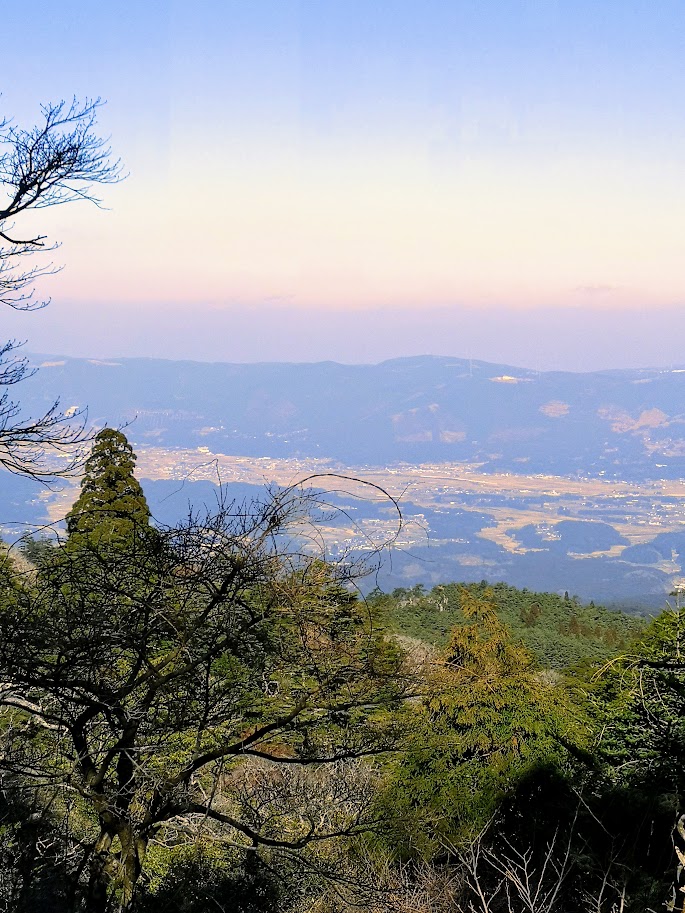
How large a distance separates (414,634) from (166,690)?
77.0ft

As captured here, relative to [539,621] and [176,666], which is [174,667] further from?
[539,621]

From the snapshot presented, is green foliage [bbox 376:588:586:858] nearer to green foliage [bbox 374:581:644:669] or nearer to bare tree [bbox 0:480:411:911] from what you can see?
bare tree [bbox 0:480:411:911]

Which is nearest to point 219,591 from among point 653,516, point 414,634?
point 414,634

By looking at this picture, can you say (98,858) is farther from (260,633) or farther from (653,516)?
(653,516)

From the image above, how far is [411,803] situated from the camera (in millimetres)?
10266

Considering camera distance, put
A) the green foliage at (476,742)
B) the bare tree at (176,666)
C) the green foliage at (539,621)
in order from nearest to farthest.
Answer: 1. the bare tree at (176,666)
2. the green foliage at (476,742)
3. the green foliage at (539,621)

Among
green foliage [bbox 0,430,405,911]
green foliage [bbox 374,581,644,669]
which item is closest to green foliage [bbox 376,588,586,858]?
green foliage [bbox 0,430,405,911]

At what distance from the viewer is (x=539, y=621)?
2958 centimetres

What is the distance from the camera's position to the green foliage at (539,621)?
2438 centimetres

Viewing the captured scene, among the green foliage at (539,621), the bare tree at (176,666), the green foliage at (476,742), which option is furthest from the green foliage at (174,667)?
the green foliage at (539,621)

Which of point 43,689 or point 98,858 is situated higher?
point 43,689

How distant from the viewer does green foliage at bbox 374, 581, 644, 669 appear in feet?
80.0

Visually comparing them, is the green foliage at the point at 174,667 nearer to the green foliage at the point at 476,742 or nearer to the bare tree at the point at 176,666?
the bare tree at the point at 176,666

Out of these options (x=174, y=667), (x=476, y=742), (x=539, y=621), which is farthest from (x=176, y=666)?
(x=539, y=621)
